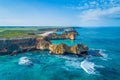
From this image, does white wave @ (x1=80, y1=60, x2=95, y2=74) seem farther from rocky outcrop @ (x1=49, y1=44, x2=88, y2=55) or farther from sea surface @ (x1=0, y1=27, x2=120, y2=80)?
rocky outcrop @ (x1=49, y1=44, x2=88, y2=55)

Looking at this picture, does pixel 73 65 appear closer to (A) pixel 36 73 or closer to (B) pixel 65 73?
(B) pixel 65 73

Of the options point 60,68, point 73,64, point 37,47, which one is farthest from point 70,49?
point 37,47

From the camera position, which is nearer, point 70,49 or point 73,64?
point 73,64

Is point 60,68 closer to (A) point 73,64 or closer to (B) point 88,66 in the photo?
(A) point 73,64

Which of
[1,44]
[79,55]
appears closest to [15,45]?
[1,44]

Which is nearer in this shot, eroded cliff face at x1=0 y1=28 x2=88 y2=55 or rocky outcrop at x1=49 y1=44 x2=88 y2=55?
rocky outcrop at x1=49 y1=44 x2=88 y2=55

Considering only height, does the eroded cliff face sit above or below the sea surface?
above

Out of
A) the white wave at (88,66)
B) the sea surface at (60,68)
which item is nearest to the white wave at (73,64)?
the sea surface at (60,68)

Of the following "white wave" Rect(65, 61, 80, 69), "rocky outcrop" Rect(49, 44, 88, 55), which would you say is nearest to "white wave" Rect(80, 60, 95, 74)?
"white wave" Rect(65, 61, 80, 69)

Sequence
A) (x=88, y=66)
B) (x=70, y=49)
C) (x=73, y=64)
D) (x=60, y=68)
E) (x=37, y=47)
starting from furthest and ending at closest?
1. (x=37, y=47)
2. (x=70, y=49)
3. (x=73, y=64)
4. (x=88, y=66)
5. (x=60, y=68)
